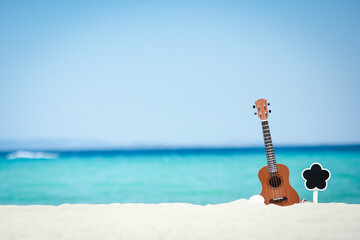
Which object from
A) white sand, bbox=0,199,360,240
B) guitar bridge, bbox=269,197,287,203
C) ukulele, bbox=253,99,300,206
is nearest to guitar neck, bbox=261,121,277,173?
ukulele, bbox=253,99,300,206

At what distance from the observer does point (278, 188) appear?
298 cm

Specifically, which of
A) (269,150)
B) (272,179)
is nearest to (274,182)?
(272,179)

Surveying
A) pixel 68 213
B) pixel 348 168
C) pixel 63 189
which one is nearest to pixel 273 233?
pixel 68 213

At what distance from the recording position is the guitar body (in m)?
2.95

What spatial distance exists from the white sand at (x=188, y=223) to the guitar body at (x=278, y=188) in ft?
0.58

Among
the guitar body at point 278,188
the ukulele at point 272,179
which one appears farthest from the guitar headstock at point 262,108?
the guitar body at point 278,188

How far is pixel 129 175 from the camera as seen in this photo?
795 cm

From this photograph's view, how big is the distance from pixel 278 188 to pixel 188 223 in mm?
1009

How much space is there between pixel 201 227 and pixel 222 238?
10.4 inches

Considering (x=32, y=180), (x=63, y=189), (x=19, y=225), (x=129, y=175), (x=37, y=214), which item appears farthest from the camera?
(x=129, y=175)

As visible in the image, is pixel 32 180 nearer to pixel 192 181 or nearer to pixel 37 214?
pixel 192 181

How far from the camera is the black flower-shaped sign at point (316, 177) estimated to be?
300 cm

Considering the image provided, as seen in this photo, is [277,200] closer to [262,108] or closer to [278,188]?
[278,188]

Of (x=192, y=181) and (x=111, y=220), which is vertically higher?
(x=192, y=181)
